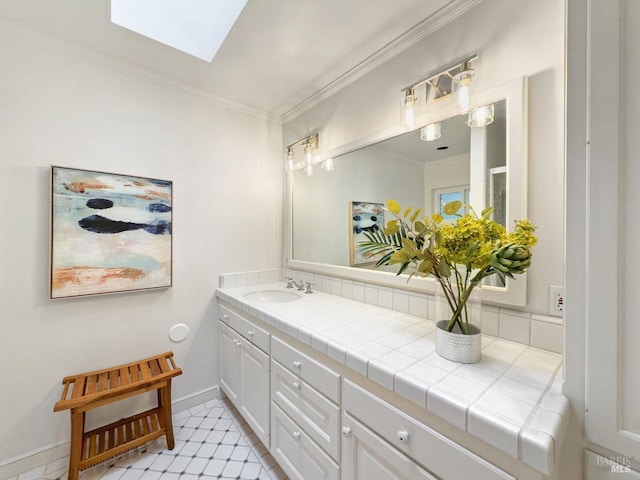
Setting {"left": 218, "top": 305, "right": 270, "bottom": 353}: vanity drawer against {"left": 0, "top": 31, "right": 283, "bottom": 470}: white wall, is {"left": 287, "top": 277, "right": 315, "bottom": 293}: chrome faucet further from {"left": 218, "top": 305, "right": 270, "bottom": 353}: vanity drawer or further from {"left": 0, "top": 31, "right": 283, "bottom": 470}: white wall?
{"left": 218, "top": 305, "right": 270, "bottom": 353}: vanity drawer

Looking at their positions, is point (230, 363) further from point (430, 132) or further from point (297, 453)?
point (430, 132)

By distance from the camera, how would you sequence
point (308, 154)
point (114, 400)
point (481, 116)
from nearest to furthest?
1. point (481, 116)
2. point (114, 400)
3. point (308, 154)

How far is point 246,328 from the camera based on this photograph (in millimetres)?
1621

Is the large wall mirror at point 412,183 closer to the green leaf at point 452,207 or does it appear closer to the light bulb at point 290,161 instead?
the light bulb at point 290,161

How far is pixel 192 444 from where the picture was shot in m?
1.61

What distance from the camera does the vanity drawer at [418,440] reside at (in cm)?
65

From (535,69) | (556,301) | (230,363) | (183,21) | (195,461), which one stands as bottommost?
(195,461)

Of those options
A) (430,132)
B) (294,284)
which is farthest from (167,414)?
(430,132)

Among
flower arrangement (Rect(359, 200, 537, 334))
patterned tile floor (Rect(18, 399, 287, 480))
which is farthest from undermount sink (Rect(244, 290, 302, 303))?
flower arrangement (Rect(359, 200, 537, 334))

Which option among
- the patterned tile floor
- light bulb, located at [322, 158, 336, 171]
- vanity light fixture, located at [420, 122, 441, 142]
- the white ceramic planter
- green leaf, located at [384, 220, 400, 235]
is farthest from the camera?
light bulb, located at [322, 158, 336, 171]

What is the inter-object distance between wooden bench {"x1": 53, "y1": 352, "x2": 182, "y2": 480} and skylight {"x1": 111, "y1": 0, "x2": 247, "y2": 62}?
6.26ft

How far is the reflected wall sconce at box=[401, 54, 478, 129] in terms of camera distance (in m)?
1.13

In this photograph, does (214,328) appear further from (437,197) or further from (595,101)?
(595,101)

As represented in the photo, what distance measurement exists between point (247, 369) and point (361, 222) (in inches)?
45.9
